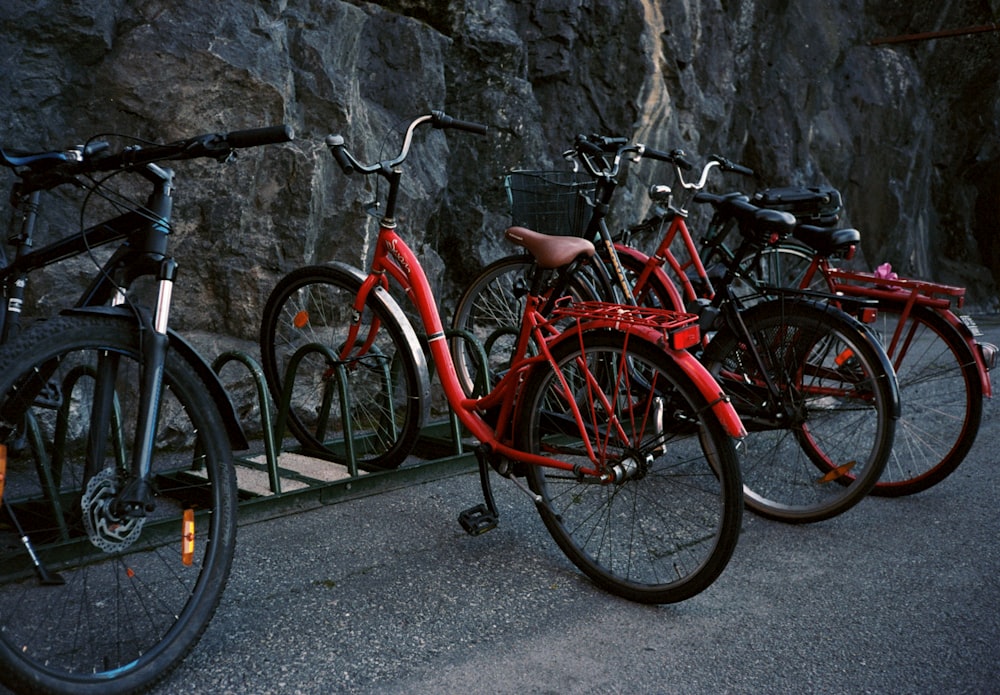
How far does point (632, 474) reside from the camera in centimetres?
308

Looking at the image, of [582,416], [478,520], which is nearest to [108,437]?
[478,520]

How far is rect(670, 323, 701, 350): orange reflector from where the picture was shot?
2.87 metres

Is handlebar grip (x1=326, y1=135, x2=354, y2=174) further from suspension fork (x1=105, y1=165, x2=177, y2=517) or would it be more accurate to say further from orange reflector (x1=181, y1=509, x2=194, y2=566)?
orange reflector (x1=181, y1=509, x2=194, y2=566)

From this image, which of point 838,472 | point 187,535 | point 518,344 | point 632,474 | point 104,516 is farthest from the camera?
point 838,472

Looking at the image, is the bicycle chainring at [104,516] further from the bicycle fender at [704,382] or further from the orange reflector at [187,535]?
the bicycle fender at [704,382]

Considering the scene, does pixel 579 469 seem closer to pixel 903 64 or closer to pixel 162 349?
pixel 162 349

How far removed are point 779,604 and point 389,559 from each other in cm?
137

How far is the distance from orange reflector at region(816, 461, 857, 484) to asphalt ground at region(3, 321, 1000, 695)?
7.4 inches

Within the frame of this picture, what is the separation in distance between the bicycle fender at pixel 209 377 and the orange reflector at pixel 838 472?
2.49m

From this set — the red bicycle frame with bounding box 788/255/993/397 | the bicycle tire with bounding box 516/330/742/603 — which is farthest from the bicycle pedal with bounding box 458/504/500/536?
the red bicycle frame with bounding box 788/255/993/397

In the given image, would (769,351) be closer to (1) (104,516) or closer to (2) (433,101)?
(1) (104,516)

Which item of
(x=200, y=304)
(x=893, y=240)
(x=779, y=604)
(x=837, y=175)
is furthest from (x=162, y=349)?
(x=893, y=240)

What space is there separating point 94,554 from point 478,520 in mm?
1317

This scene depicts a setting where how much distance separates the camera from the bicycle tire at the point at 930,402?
4055 mm
